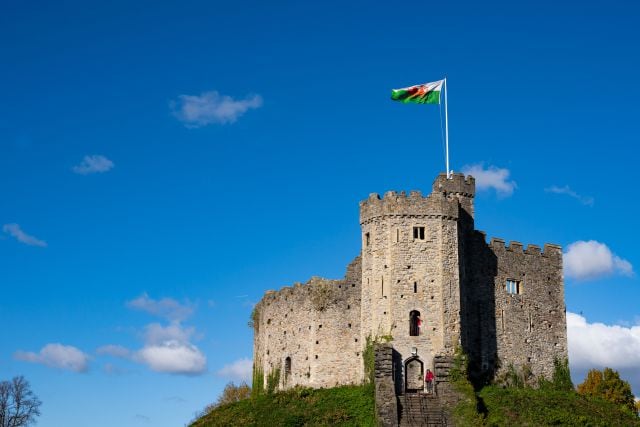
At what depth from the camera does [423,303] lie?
58594 mm

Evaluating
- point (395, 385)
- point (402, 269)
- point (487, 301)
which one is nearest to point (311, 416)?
point (395, 385)

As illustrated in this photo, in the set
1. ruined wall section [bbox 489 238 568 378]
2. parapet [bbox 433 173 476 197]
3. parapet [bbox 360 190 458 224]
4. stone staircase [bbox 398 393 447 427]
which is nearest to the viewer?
stone staircase [bbox 398 393 447 427]

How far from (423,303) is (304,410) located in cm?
1001

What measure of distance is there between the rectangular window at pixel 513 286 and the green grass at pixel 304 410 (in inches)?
529

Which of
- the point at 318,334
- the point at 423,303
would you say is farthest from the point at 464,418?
the point at 318,334

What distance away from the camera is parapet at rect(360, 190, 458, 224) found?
6084 centimetres

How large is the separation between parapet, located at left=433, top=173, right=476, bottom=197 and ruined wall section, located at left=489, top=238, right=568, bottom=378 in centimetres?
393

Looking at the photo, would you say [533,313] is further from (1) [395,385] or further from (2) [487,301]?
(1) [395,385]

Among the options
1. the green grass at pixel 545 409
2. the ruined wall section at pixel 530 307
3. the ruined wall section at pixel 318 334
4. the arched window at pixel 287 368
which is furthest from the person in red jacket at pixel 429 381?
the arched window at pixel 287 368

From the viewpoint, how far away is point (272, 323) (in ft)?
231

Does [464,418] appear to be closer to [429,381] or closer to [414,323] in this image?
[429,381]

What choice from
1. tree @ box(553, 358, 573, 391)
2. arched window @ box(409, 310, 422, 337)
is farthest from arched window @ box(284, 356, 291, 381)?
tree @ box(553, 358, 573, 391)

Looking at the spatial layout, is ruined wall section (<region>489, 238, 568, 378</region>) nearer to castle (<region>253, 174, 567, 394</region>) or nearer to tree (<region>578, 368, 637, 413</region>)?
castle (<region>253, 174, 567, 394</region>)

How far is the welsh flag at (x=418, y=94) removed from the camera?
2501 inches
